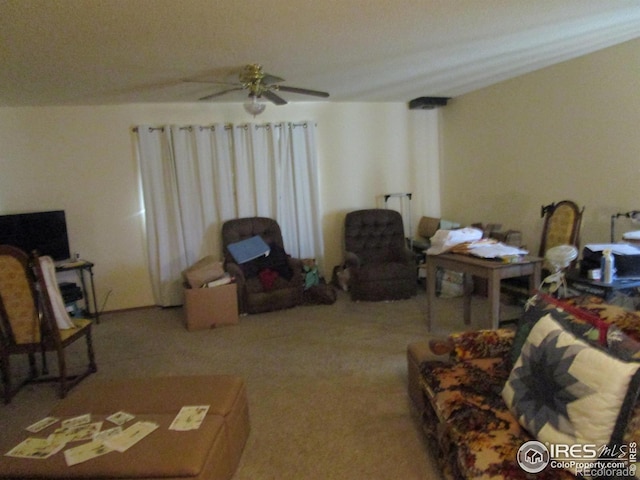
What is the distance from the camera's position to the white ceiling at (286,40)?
220 cm

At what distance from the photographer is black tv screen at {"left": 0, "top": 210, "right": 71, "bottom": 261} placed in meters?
4.04

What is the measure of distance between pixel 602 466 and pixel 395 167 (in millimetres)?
4504

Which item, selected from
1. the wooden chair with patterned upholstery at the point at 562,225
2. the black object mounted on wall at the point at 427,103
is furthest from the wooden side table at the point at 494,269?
the black object mounted on wall at the point at 427,103

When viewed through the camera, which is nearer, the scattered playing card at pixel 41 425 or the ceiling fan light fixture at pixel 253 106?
the scattered playing card at pixel 41 425

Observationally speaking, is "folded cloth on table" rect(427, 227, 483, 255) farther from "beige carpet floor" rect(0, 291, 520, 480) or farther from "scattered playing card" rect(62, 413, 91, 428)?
"scattered playing card" rect(62, 413, 91, 428)

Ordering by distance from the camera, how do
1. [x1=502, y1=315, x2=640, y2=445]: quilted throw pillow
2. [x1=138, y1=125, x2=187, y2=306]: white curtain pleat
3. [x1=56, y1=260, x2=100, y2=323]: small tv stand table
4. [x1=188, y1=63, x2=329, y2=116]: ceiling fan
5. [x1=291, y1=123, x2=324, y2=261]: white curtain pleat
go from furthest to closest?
[x1=291, y1=123, x2=324, y2=261]: white curtain pleat, [x1=138, y1=125, x2=187, y2=306]: white curtain pleat, [x1=56, y1=260, x2=100, y2=323]: small tv stand table, [x1=188, y1=63, x2=329, y2=116]: ceiling fan, [x1=502, y1=315, x2=640, y2=445]: quilted throw pillow

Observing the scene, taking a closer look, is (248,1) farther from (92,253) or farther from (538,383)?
(92,253)

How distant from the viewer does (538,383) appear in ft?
4.71

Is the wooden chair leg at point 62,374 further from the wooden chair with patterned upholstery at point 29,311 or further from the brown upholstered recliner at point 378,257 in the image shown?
the brown upholstered recliner at point 378,257

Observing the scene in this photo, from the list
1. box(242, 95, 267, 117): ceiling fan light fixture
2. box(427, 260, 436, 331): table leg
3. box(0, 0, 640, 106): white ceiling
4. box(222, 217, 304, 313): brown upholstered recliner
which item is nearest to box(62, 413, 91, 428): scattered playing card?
box(0, 0, 640, 106): white ceiling

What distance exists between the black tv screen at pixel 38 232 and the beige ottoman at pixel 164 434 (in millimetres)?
2725

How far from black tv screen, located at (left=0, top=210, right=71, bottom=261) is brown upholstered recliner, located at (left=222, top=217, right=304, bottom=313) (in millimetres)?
1694

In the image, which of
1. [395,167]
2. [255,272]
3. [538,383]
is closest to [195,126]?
[255,272]

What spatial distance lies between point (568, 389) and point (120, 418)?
1.80m
